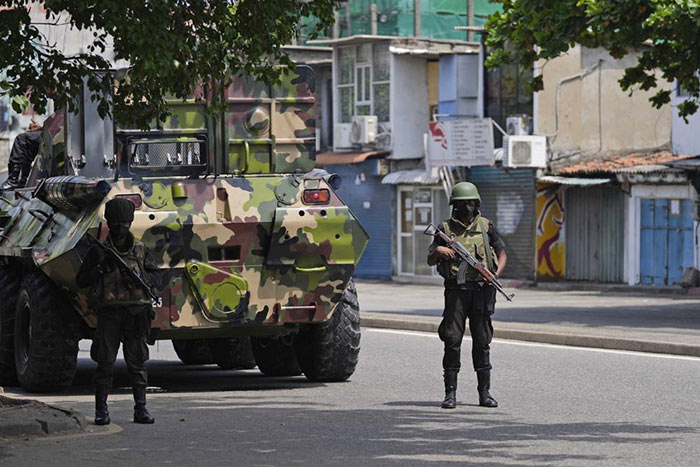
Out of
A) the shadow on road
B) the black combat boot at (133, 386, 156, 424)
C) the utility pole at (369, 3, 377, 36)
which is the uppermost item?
the utility pole at (369, 3, 377, 36)

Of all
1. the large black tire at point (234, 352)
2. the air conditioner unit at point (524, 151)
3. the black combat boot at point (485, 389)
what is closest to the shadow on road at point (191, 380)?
the large black tire at point (234, 352)

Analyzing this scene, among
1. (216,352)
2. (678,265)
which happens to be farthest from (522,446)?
(678,265)

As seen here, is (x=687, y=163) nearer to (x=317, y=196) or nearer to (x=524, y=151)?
(x=524, y=151)

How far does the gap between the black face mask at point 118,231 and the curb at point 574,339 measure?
8.11 metres

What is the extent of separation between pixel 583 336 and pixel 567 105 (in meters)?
19.6

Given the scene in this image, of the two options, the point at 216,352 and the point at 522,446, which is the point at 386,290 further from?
the point at 522,446

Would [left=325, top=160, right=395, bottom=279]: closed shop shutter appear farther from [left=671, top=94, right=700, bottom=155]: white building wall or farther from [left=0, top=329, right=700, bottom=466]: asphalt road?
[left=0, top=329, right=700, bottom=466]: asphalt road

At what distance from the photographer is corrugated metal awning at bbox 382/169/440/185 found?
40.7 metres

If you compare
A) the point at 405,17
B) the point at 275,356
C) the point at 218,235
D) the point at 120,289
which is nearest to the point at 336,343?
the point at 275,356

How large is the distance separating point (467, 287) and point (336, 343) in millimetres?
2452

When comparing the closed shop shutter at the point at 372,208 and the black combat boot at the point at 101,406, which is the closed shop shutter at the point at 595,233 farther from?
the black combat boot at the point at 101,406

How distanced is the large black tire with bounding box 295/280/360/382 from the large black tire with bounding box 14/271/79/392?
220 centimetres

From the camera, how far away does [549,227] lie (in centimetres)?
3781

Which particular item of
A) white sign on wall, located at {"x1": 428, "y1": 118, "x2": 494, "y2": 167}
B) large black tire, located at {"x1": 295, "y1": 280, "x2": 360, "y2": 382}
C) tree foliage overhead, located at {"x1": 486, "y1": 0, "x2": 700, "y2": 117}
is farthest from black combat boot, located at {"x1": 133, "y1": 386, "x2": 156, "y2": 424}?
white sign on wall, located at {"x1": 428, "y1": 118, "x2": 494, "y2": 167}
